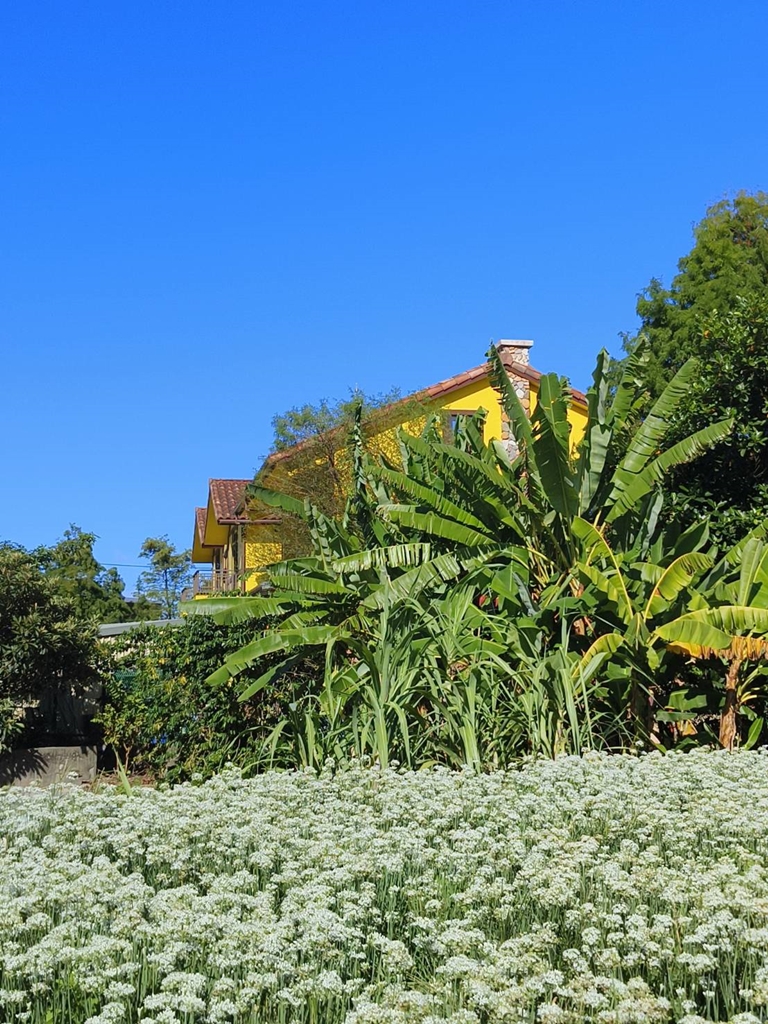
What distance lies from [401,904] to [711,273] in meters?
34.0

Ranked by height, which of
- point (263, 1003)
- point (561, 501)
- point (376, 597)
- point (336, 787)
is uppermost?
point (561, 501)

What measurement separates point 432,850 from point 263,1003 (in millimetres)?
1502

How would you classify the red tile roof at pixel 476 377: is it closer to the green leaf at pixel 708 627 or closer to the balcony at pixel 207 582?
the balcony at pixel 207 582

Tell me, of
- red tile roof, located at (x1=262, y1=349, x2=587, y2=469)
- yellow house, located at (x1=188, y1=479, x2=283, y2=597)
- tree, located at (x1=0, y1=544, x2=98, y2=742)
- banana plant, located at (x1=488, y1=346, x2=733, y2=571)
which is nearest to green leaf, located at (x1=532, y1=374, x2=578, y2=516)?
banana plant, located at (x1=488, y1=346, x2=733, y2=571)

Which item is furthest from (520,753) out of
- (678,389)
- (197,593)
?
(197,593)

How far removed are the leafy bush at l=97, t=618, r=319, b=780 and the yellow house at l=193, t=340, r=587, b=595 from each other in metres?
13.6

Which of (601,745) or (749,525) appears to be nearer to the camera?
(601,745)

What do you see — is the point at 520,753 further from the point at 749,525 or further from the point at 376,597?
the point at 749,525

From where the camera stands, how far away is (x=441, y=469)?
12766 mm

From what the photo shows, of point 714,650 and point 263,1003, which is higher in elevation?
point 714,650

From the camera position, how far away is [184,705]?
1227 cm

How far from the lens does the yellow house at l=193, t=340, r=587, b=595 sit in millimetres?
29266

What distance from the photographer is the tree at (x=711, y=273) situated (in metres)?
34.5

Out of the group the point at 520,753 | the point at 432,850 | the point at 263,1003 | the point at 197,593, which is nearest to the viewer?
the point at 263,1003
